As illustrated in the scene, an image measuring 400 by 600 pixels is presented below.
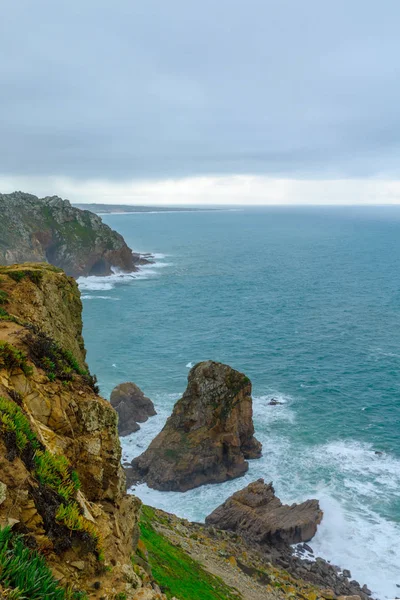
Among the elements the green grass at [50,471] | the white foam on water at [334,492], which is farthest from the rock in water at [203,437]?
the green grass at [50,471]

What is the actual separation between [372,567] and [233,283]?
103728mm

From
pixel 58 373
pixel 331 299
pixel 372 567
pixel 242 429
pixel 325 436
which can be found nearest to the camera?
pixel 58 373

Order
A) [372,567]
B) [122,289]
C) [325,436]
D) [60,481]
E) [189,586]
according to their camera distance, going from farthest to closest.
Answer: [122,289], [325,436], [372,567], [189,586], [60,481]

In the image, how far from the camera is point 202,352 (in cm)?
7625

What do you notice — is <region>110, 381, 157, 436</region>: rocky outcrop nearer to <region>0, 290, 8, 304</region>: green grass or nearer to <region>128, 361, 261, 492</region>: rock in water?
<region>128, 361, 261, 492</region>: rock in water

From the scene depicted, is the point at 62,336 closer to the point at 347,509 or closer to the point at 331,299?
the point at 347,509

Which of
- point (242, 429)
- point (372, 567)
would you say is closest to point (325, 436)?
point (242, 429)

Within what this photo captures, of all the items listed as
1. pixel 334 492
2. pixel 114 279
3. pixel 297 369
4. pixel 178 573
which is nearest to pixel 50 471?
pixel 178 573

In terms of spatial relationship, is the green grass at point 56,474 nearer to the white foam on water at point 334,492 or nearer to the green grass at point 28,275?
the green grass at point 28,275

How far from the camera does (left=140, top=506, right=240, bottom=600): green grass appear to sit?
20953 millimetres

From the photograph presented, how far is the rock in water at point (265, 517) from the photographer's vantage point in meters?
36.4

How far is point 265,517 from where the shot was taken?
3738 cm

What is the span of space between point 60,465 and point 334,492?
3903 centimetres

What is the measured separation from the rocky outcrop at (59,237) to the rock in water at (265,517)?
102181 mm
